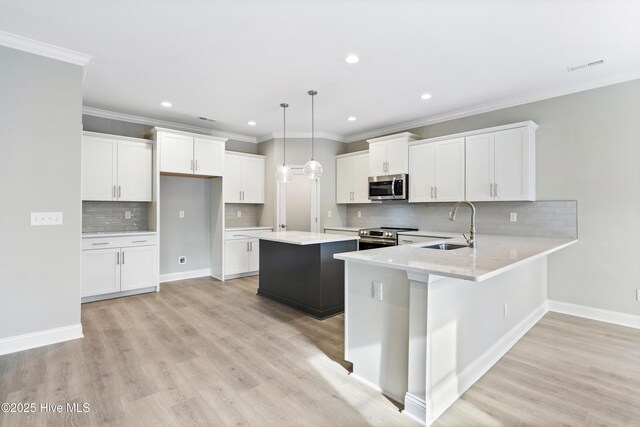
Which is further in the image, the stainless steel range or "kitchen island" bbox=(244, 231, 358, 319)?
the stainless steel range

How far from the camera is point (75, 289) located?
311 cm

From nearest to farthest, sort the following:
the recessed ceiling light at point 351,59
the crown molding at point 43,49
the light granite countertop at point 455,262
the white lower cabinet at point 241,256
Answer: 1. the light granite countertop at point 455,262
2. the crown molding at point 43,49
3. the recessed ceiling light at point 351,59
4. the white lower cabinet at point 241,256

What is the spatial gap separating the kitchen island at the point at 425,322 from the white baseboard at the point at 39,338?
2.69 meters

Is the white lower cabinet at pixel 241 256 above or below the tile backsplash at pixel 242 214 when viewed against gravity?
below

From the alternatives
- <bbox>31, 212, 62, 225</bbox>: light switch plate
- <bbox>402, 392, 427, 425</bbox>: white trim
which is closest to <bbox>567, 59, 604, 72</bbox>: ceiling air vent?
<bbox>402, 392, 427, 425</bbox>: white trim

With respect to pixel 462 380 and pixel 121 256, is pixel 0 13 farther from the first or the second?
pixel 462 380

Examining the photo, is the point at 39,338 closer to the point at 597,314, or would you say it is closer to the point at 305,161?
the point at 305,161

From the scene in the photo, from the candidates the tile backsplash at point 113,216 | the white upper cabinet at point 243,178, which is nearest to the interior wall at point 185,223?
the tile backsplash at point 113,216

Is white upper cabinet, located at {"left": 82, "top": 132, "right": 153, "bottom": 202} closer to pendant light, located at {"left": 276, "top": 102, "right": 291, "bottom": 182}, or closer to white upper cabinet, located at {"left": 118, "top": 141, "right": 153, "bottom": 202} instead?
white upper cabinet, located at {"left": 118, "top": 141, "right": 153, "bottom": 202}

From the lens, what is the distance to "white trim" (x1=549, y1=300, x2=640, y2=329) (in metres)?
3.43

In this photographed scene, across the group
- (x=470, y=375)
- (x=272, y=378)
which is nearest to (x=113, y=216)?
(x=272, y=378)

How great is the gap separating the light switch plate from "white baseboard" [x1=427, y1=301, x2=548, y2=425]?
137 inches

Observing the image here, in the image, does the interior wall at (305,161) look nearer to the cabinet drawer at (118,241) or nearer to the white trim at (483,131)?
the white trim at (483,131)

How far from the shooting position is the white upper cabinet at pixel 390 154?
16.9ft
